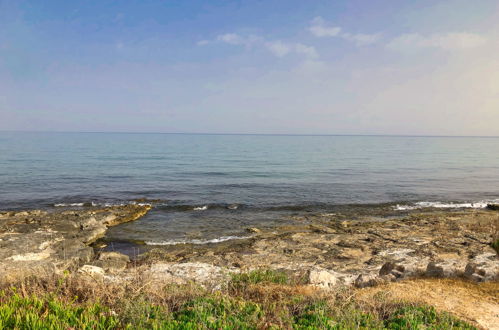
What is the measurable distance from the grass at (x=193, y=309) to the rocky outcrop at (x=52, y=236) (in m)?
2.18

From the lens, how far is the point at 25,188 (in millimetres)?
30391

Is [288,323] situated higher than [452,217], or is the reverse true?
[288,323]

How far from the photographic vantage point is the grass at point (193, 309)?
5.20m

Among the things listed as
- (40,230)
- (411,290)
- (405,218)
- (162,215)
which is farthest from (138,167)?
(411,290)

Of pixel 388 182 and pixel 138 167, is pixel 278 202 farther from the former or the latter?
pixel 138 167

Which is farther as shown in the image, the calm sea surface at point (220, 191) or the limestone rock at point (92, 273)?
the calm sea surface at point (220, 191)

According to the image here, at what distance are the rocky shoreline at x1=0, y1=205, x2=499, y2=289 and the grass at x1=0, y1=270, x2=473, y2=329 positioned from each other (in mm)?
1126

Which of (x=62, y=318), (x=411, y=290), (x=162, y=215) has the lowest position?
(x=162, y=215)

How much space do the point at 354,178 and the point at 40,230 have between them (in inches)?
1271

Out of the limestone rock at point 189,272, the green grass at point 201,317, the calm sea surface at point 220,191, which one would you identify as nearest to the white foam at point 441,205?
the calm sea surface at point 220,191

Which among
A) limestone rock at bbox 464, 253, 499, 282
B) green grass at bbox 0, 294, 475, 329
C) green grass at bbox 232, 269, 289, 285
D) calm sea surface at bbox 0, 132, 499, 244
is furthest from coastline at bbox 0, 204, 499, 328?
calm sea surface at bbox 0, 132, 499, 244

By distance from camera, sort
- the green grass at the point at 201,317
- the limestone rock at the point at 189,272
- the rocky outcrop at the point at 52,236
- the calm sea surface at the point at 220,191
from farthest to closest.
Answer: the calm sea surface at the point at 220,191, the rocky outcrop at the point at 52,236, the limestone rock at the point at 189,272, the green grass at the point at 201,317

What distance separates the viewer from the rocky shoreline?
9.59 m

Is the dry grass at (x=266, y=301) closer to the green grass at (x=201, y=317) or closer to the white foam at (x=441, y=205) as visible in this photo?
the green grass at (x=201, y=317)
